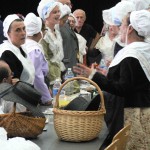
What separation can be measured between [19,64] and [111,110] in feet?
2.98

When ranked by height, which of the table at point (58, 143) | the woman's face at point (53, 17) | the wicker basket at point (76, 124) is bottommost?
the table at point (58, 143)

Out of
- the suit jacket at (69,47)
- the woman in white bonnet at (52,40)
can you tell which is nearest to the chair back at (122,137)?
the woman in white bonnet at (52,40)

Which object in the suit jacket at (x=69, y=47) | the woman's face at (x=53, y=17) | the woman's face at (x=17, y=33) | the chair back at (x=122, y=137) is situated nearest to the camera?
the chair back at (x=122, y=137)

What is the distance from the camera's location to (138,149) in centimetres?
292

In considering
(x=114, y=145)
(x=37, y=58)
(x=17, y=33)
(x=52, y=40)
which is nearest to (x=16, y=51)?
(x=17, y=33)

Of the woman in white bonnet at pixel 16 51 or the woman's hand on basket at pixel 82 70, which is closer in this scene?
the woman's hand on basket at pixel 82 70

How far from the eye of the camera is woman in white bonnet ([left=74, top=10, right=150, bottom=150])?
9.13 ft

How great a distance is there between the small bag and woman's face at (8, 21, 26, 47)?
A: 116 cm

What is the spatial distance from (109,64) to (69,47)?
1531 millimetres

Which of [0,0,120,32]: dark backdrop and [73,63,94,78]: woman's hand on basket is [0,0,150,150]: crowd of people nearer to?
[73,63,94,78]: woman's hand on basket

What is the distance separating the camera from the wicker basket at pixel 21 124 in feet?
8.00

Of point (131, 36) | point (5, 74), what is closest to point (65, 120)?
point (5, 74)

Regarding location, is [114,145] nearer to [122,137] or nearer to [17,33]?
[122,137]

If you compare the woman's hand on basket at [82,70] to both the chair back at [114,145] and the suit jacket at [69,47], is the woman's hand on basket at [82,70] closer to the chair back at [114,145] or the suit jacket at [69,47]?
the chair back at [114,145]
